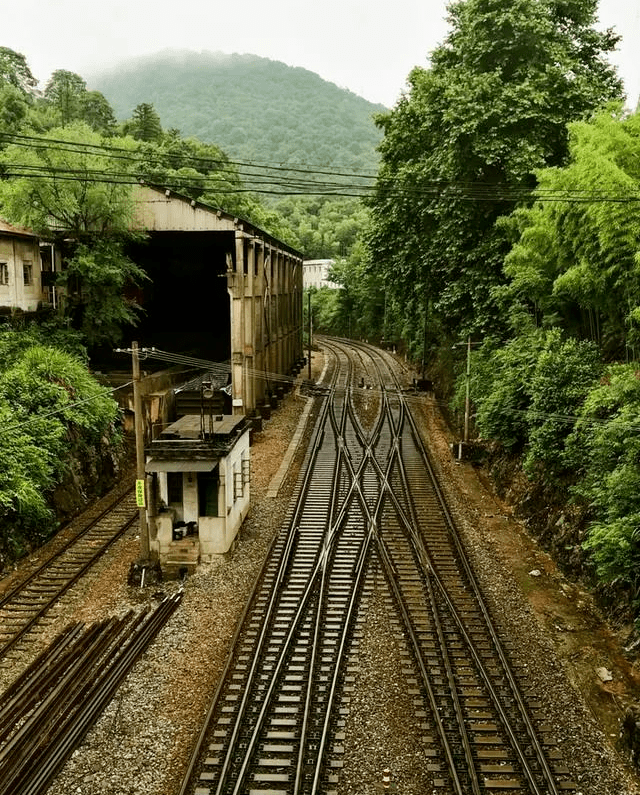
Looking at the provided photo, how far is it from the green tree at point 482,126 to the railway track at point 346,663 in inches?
361

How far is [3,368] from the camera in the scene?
21.5 metres

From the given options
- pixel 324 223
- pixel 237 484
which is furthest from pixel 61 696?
pixel 324 223

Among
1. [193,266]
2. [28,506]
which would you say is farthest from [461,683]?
[193,266]

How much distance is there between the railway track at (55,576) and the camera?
13.3 meters

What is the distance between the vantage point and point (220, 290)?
44.2 metres

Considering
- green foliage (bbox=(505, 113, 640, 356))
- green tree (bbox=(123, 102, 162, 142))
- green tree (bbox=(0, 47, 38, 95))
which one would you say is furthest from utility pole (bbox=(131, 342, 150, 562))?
green tree (bbox=(0, 47, 38, 95))

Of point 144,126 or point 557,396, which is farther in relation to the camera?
point 144,126

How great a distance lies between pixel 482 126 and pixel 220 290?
80.6 ft

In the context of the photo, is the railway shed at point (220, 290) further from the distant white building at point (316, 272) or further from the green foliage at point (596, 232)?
the distant white building at point (316, 272)

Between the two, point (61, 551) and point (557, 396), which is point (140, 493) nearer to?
point (61, 551)

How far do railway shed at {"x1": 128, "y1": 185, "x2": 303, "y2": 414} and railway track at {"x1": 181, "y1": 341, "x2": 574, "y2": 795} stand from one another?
9.20 metres

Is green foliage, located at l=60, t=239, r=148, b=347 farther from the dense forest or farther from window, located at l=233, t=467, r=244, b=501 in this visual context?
window, located at l=233, t=467, r=244, b=501

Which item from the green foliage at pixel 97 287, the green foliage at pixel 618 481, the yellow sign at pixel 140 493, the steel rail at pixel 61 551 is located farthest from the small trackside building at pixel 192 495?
the green foliage at pixel 97 287

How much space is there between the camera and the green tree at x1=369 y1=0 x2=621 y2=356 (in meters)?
22.6
